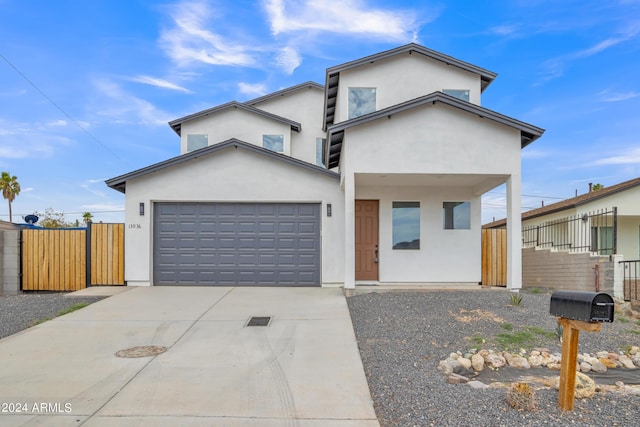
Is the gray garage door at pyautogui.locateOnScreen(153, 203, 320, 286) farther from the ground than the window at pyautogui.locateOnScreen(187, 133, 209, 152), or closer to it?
closer to it

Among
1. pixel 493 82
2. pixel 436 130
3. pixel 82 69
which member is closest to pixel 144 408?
pixel 436 130

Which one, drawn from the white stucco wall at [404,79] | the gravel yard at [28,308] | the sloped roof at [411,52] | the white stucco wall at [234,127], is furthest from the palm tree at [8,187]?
the white stucco wall at [404,79]

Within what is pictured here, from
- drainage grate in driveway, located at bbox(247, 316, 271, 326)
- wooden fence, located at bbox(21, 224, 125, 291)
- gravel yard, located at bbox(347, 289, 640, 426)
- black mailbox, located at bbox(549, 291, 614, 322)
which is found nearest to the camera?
black mailbox, located at bbox(549, 291, 614, 322)

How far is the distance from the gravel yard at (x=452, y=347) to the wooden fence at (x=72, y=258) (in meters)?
7.07

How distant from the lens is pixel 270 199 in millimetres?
11781

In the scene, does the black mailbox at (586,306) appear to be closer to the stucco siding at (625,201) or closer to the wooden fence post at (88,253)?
the wooden fence post at (88,253)

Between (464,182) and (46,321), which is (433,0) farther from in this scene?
(46,321)

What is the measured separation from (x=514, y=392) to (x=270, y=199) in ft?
28.3

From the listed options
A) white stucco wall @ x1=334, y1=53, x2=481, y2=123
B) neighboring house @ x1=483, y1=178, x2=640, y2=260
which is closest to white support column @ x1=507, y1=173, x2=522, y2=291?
white stucco wall @ x1=334, y1=53, x2=481, y2=123

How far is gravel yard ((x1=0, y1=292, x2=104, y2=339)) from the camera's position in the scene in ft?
26.3

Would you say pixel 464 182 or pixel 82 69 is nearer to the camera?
pixel 464 182

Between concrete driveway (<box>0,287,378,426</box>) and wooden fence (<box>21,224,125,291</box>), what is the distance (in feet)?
10.9

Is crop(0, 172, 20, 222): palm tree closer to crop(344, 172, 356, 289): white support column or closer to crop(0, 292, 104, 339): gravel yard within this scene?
crop(0, 292, 104, 339): gravel yard

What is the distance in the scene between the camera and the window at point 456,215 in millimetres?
12125
